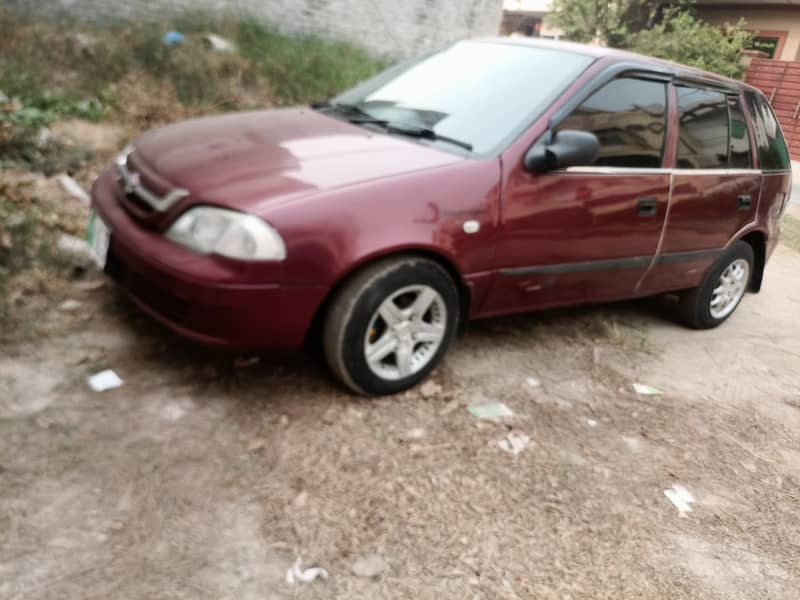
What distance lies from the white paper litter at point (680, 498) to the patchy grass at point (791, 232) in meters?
6.36

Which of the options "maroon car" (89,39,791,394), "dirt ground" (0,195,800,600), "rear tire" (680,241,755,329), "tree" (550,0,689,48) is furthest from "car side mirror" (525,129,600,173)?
"tree" (550,0,689,48)

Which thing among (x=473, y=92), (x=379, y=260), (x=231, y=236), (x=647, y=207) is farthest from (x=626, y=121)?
(x=231, y=236)

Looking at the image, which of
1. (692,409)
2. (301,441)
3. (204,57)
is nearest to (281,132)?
(301,441)

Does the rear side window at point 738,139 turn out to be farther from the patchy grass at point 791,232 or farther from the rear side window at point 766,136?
the patchy grass at point 791,232

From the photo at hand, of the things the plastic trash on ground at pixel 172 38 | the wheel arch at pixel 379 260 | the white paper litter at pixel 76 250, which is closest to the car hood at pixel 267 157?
the wheel arch at pixel 379 260

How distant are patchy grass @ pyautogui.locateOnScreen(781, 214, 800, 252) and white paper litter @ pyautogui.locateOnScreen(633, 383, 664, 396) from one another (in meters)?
5.51

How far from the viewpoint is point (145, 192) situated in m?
2.92

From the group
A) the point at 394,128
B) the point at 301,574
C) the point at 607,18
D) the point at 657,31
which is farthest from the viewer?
the point at 607,18

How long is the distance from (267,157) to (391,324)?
0.89 m

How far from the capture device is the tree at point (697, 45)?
14672 millimetres

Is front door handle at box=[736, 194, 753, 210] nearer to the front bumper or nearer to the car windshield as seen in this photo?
the car windshield

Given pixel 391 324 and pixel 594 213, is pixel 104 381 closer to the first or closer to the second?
pixel 391 324

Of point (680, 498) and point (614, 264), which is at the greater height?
point (614, 264)

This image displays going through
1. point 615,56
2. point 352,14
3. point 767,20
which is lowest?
point 352,14
